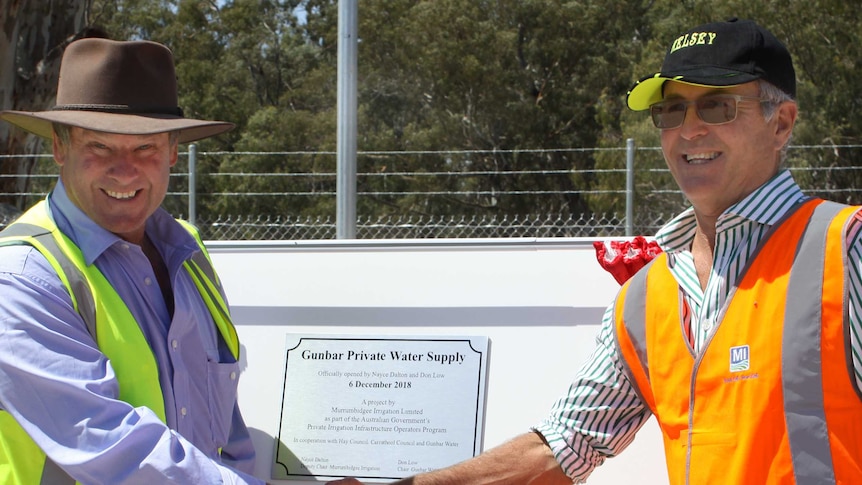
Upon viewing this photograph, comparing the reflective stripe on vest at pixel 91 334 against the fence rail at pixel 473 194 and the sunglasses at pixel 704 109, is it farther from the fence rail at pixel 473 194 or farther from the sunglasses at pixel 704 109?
the fence rail at pixel 473 194

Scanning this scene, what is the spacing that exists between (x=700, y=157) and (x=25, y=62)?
9.20m

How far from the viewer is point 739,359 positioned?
1995mm

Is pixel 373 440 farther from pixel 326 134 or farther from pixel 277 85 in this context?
pixel 277 85

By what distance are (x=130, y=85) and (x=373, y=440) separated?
1.21 m

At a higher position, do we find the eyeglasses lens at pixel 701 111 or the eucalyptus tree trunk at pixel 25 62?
the eucalyptus tree trunk at pixel 25 62

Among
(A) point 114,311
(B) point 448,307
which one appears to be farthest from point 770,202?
(A) point 114,311

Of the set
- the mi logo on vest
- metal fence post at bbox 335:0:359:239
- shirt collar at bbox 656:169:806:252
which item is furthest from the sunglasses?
metal fence post at bbox 335:0:359:239

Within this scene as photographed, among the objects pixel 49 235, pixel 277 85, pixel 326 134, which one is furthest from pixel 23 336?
pixel 277 85

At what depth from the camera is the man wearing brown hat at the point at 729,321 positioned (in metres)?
1.90

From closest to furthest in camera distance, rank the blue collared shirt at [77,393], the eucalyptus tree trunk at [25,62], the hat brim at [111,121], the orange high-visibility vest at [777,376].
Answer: the orange high-visibility vest at [777,376] < the blue collared shirt at [77,393] < the hat brim at [111,121] < the eucalyptus tree trunk at [25,62]

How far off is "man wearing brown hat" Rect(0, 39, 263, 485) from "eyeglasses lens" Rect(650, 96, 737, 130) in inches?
43.1

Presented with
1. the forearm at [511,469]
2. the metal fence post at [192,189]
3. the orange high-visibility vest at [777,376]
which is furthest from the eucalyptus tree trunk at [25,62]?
the orange high-visibility vest at [777,376]

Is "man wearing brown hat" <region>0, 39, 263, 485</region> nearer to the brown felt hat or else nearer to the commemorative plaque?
the brown felt hat

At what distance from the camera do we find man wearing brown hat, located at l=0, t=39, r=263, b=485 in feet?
6.68
